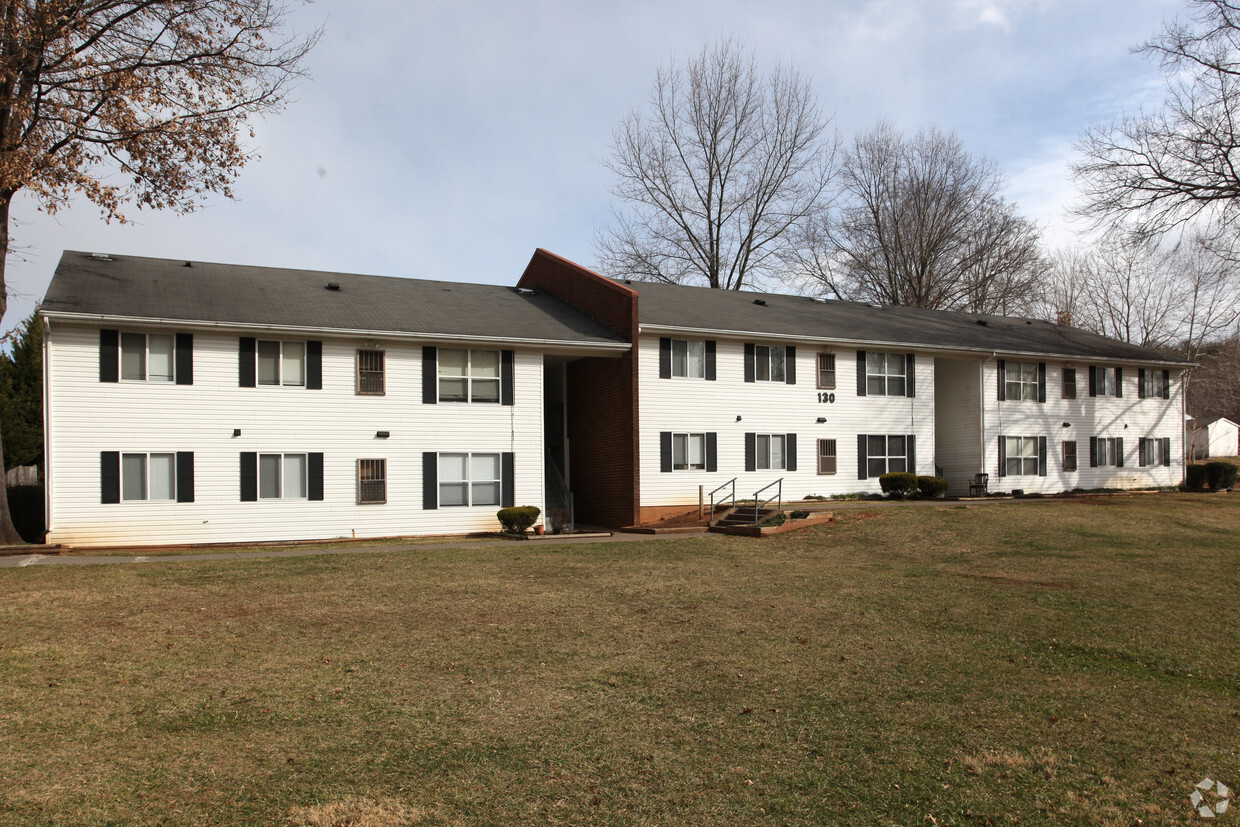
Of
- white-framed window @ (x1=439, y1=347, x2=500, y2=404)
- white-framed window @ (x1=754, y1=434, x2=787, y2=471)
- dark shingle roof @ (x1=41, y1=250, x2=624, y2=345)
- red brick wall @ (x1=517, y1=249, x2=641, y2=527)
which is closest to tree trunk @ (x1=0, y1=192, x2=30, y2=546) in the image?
dark shingle roof @ (x1=41, y1=250, x2=624, y2=345)

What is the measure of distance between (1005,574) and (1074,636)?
454 centimetres

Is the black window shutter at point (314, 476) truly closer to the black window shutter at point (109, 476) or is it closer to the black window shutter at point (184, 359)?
the black window shutter at point (184, 359)

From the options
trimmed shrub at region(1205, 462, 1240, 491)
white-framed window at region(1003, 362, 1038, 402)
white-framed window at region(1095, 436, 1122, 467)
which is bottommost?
trimmed shrub at region(1205, 462, 1240, 491)

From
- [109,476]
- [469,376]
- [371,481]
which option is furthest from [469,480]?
[109,476]

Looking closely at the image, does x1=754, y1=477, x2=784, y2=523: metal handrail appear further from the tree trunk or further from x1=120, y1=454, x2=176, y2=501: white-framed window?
the tree trunk

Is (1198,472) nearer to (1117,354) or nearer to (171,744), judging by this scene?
(1117,354)

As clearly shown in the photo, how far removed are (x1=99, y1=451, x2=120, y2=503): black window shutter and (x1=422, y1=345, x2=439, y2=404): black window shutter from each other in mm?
6865

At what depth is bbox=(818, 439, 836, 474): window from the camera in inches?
1072

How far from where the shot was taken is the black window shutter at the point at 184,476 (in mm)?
19344

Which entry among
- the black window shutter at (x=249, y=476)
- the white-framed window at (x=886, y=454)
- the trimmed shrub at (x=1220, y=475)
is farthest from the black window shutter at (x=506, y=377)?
the trimmed shrub at (x=1220, y=475)

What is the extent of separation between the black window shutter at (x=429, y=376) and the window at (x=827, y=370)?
12163 mm

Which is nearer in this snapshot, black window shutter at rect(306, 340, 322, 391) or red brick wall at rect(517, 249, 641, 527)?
black window shutter at rect(306, 340, 322, 391)

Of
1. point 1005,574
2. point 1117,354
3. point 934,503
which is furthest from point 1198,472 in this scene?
point 1005,574

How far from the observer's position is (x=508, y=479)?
2264cm
